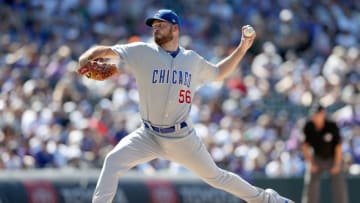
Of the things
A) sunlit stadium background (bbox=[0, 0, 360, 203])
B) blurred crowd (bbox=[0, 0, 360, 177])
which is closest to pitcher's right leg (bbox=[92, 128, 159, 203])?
sunlit stadium background (bbox=[0, 0, 360, 203])

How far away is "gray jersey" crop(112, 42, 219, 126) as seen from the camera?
10203 millimetres

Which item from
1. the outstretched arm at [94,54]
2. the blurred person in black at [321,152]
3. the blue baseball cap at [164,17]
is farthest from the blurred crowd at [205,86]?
the outstretched arm at [94,54]

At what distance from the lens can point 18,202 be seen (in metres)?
13.7

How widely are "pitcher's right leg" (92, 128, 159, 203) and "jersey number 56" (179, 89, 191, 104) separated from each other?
18.0 inches

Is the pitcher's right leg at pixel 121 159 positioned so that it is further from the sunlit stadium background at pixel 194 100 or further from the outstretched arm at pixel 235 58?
the sunlit stadium background at pixel 194 100

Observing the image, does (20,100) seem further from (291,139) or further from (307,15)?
(307,15)

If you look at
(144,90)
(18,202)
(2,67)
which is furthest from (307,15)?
(144,90)

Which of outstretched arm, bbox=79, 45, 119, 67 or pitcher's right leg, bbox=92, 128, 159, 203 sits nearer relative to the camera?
outstretched arm, bbox=79, 45, 119, 67

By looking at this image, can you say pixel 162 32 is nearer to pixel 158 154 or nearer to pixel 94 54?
pixel 94 54

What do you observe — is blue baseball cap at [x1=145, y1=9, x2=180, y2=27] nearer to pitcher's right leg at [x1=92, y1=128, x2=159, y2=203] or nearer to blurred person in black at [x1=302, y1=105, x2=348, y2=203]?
pitcher's right leg at [x1=92, y1=128, x2=159, y2=203]

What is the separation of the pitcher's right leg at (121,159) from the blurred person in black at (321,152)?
198 inches

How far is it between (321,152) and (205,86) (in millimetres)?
5322

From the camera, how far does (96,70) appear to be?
32.3 ft

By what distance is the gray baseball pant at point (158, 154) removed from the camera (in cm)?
1020
